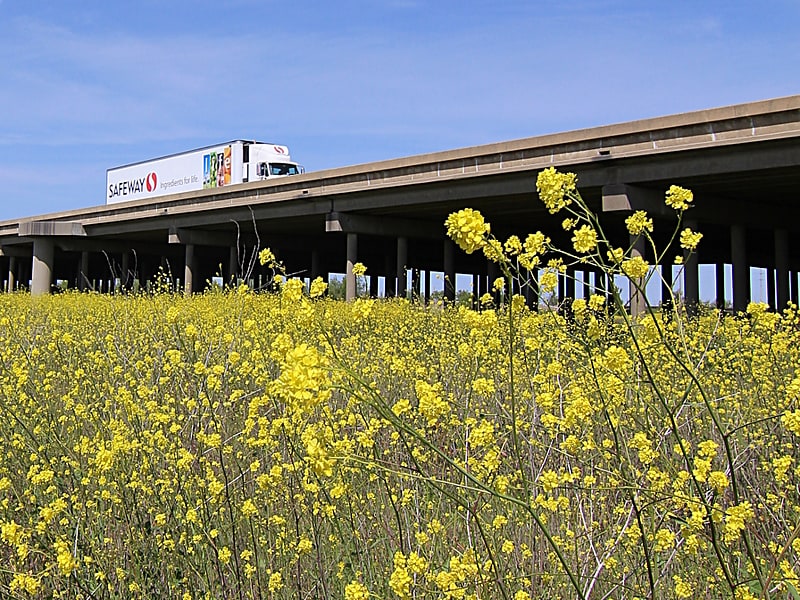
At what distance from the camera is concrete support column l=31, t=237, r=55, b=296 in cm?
3319

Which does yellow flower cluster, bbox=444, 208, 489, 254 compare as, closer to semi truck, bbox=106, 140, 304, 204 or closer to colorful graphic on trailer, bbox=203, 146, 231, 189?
semi truck, bbox=106, 140, 304, 204

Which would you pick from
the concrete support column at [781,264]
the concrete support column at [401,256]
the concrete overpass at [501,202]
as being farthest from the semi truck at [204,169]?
the concrete support column at [781,264]

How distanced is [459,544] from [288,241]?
32.0 metres

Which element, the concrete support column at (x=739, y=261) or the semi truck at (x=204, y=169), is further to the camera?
the semi truck at (x=204, y=169)

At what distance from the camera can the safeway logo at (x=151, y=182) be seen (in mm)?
38906

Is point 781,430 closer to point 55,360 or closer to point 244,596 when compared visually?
point 244,596

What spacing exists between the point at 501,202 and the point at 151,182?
2260cm

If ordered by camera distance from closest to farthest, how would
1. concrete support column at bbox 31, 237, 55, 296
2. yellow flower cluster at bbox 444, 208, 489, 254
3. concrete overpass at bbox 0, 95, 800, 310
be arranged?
yellow flower cluster at bbox 444, 208, 489, 254
concrete overpass at bbox 0, 95, 800, 310
concrete support column at bbox 31, 237, 55, 296

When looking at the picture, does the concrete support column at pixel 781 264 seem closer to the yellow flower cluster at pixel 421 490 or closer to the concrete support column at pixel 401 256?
the concrete support column at pixel 401 256

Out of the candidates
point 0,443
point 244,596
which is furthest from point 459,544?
point 0,443

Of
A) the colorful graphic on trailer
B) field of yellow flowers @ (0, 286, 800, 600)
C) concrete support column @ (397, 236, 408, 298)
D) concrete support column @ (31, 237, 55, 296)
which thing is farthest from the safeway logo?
field of yellow flowers @ (0, 286, 800, 600)

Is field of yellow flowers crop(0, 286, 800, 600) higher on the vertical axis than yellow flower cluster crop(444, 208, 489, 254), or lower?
lower

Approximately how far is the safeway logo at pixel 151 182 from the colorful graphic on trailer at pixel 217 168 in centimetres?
411

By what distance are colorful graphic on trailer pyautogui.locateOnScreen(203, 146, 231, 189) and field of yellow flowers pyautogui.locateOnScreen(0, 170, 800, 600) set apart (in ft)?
97.2
